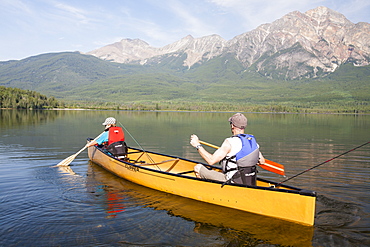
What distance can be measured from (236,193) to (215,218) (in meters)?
0.89

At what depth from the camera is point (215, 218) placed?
783cm

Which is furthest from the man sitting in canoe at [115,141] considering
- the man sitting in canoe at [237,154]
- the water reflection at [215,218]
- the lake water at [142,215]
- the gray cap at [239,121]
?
the gray cap at [239,121]

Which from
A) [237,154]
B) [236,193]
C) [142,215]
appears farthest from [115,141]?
[237,154]

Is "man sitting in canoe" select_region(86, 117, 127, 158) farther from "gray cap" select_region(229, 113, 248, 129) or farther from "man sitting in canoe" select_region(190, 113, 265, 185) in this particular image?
"gray cap" select_region(229, 113, 248, 129)

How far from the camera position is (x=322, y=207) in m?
8.52

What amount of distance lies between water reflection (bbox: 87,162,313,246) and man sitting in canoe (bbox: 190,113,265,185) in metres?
1.03

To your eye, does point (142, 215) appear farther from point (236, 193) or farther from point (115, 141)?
point (115, 141)

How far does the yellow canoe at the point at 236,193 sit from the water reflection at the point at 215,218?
0.18m

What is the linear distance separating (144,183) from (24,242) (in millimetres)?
4590

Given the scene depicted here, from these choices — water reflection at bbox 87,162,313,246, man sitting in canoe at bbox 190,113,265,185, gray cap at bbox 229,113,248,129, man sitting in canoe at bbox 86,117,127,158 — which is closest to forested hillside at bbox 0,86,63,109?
man sitting in canoe at bbox 86,117,127,158

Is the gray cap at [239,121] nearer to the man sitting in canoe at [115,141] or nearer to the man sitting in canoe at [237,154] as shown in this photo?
the man sitting in canoe at [237,154]

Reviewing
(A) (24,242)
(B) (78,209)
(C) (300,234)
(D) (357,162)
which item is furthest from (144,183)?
(D) (357,162)

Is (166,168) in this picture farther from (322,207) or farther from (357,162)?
(357,162)

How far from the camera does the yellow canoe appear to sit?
6906 millimetres
